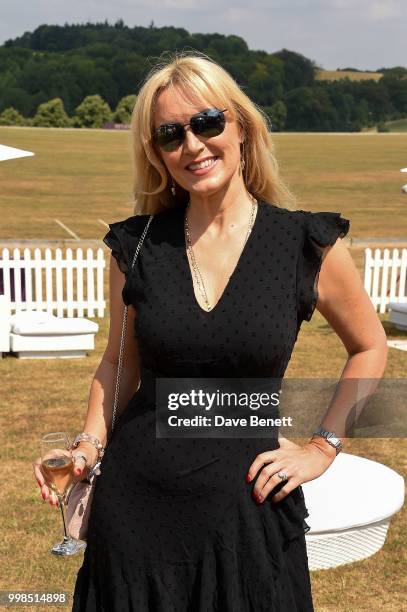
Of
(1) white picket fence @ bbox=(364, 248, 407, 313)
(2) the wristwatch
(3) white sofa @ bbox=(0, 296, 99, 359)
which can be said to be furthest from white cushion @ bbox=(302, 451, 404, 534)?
(1) white picket fence @ bbox=(364, 248, 407, 313)

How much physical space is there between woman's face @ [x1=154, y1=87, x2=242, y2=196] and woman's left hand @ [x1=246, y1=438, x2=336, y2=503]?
745 mm

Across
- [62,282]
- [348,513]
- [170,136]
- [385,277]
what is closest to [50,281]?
[62,282]

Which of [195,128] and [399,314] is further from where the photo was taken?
[399,314]

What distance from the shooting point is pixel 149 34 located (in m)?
171

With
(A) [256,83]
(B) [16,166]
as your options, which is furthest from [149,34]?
(B) [16,166]

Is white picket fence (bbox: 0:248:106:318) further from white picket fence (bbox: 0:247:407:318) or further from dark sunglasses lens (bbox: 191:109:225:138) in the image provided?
dark sunglasses lens (bbox: 191:109:225:138)

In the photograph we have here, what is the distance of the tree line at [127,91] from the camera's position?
340 feet

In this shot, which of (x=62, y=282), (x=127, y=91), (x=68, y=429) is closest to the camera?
(x=68, y=429)

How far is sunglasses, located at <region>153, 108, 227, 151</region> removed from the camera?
2115mm

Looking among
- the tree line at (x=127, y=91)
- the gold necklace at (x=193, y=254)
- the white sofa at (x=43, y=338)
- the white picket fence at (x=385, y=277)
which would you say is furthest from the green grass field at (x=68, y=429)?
the tree line at (x=127, y=91)

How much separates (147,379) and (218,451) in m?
0.28

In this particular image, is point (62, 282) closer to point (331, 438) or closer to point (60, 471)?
point (60, 471)

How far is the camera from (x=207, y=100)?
2117 mm

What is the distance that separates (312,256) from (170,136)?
0.52m
